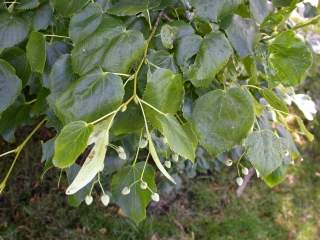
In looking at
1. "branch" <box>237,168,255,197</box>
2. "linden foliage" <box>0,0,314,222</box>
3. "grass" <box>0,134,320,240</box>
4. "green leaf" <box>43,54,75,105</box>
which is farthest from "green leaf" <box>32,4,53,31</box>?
"branch" <box>237,168,255,197</box>

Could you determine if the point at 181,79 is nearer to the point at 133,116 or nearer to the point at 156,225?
the point at 133,116

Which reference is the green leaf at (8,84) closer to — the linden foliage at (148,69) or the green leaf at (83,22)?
the linden foliage at (148,69)

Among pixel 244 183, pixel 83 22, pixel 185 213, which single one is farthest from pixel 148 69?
pixel 244 183

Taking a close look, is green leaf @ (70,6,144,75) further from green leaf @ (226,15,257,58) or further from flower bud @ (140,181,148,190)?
flower bud @ (140,181,148,190)

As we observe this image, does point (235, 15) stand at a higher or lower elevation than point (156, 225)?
higher

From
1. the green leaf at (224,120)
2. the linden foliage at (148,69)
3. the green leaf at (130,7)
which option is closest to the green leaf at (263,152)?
the linden foliage at (148,69)

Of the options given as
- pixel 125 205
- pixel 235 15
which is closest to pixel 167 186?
pixel 125 205
